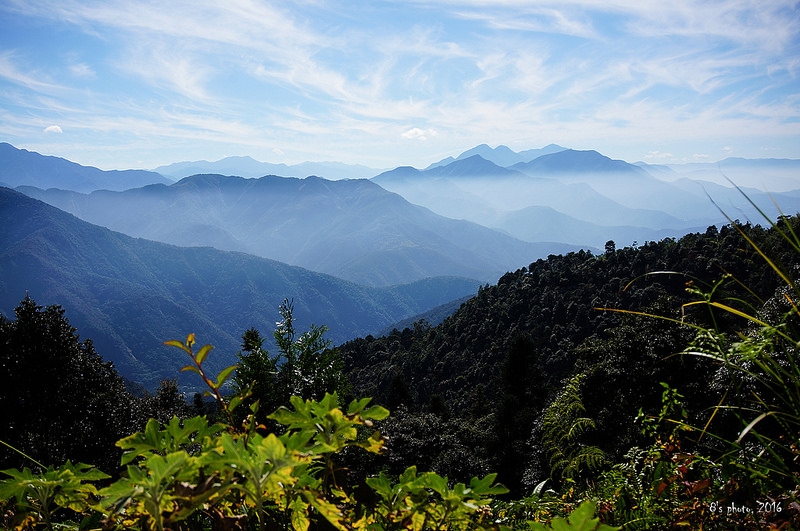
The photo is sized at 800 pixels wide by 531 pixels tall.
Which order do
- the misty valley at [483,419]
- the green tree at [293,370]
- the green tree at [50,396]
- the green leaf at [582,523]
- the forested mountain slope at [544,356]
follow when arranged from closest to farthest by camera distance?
the green leaf at [582,523] → the misty valley at [483,419] → the forested mountain slope at [544,356] → the green tree at [293,370] → the green tree at [50,396]

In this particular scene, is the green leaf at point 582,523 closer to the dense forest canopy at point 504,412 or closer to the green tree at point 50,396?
the dense forest canopy at point 504,412

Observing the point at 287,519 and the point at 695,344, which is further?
the point at 695,344

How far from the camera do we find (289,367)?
1210cm

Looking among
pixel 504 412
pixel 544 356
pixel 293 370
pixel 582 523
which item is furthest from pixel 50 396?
pixel 544 356

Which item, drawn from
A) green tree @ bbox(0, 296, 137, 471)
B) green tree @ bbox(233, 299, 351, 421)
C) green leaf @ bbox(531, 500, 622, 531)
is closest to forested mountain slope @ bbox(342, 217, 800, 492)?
green leaf @ bbox(531, 500, 622, 531)

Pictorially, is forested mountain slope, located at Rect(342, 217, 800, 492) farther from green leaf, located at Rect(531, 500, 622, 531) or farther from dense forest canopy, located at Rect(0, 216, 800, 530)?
green leaf, located at Rect(531, 500, 622, 531)

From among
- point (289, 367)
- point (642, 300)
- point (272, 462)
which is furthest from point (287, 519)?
point (642, 300)

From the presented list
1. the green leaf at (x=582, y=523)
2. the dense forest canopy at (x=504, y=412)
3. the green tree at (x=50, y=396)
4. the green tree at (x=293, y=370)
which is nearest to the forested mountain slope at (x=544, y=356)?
the dense forest canopy at (x=504, y=412)

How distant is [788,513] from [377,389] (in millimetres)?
39998

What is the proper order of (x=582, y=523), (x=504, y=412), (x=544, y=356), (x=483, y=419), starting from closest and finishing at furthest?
(x=582, y=523) → (x=504, y=412) → (x=483, y=419) → (x=544, y=356)

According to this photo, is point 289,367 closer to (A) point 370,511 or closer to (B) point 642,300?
(A) point 370,511

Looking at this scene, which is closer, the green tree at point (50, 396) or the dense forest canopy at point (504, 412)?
the dense forest canopy at point (504, 412)

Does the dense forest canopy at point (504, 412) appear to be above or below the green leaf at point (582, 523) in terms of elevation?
below

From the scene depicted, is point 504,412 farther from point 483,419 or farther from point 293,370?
point 293,370
